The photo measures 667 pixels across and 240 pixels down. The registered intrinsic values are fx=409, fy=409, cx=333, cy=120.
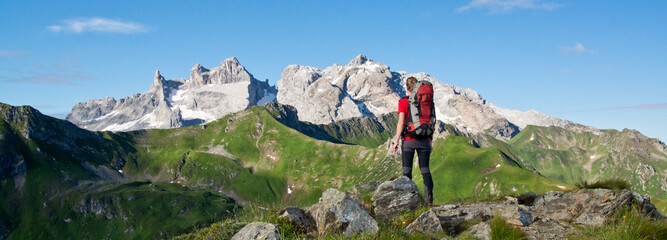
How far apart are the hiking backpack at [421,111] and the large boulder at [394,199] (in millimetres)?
2364

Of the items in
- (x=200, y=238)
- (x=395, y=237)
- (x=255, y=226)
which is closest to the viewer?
(x=395, y=237)

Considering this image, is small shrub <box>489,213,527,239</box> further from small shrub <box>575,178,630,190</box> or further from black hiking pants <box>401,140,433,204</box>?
small shrub <box>575,178,630,190</box>

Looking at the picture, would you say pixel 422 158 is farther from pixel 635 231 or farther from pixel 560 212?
pixel 635 231

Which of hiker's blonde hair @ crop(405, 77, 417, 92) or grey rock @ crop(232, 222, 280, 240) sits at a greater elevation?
hiker's blonde hair @ crop(405, 77, 417, 92)

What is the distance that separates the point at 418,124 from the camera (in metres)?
16.8

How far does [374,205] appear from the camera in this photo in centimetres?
1523

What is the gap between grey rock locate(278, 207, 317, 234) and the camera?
43.8 feet

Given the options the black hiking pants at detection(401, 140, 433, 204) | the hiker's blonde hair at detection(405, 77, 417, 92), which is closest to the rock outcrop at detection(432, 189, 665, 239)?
the black hiking pants at detection(401, 140, 433, 204)

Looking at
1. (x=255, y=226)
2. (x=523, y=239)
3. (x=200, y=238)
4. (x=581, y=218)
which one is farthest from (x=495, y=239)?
(x=200, y=238)

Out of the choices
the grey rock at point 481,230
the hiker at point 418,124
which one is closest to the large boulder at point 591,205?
the grey rock at point 481,230

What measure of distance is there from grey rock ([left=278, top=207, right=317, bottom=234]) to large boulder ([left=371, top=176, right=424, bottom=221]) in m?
2.57

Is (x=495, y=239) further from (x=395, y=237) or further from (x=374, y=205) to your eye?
(x=374, y=205)

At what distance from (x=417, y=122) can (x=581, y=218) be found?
686cm

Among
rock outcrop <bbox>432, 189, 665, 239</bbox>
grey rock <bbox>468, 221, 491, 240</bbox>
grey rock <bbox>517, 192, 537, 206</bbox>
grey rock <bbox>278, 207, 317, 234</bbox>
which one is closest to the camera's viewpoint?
grey rock <bbox>468, 221, 491, 240</bbox>
